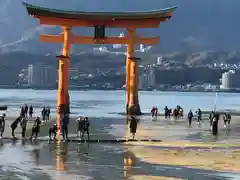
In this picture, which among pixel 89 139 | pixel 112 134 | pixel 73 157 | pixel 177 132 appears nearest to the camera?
pixel 73 157

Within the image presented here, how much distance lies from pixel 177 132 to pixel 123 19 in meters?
19.8

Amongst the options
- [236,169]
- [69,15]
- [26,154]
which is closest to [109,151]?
[26,154]

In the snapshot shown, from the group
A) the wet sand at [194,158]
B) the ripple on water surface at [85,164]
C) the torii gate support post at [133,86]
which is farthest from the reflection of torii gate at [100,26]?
the wet sand at [194,158]

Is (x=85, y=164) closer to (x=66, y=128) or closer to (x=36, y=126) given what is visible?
(x=66, y=128)

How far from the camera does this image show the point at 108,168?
63.5 ft

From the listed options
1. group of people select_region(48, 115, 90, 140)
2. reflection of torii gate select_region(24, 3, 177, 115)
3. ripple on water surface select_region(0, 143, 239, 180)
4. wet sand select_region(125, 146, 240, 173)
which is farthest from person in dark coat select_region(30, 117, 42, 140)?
reflection of torii gate select_region(24, 3, 177, 115)

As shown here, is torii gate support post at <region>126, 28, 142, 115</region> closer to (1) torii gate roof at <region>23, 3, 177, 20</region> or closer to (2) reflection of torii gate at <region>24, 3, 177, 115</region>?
(2) reflection of torii gate at <region>24, 3, 177, 115</region>

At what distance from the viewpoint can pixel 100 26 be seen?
54.5m

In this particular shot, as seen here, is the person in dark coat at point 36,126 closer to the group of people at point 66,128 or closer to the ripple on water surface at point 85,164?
the group of people at point 66,128

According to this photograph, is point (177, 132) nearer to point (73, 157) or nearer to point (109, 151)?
point (109, 151)

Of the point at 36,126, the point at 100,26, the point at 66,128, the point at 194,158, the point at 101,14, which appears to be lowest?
the point at 194,158

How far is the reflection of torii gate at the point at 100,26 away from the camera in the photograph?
172ft

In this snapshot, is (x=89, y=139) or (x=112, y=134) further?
(x=112, y=134)

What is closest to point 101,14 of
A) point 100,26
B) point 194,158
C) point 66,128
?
point 100,26
